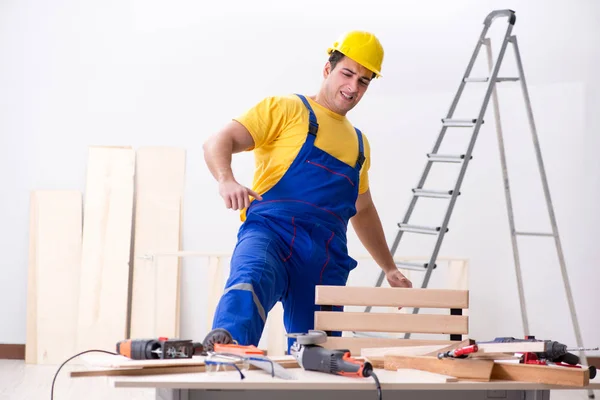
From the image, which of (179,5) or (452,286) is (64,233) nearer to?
(179,5)

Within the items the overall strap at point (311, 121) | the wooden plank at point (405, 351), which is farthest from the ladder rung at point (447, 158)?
the wooden plank at point (405, 351)

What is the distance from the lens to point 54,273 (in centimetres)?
570

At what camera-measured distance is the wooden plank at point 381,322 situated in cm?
215

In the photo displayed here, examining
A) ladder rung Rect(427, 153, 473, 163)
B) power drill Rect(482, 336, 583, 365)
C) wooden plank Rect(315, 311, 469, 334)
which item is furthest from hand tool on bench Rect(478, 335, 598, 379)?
ladder rung Rect(427, 153, 473, 163)

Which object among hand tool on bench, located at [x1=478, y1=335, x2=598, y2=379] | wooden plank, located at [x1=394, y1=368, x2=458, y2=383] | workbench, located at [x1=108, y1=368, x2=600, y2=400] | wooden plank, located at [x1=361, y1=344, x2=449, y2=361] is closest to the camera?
workbench, located at [x1=108, y1=368, x2=600, y2=400]

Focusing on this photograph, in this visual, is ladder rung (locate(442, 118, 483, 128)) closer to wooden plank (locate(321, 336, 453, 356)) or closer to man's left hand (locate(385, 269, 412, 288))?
man's left hand (locate(385, 269, 412, 288))

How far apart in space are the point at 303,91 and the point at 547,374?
4.33 m

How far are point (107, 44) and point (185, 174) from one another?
111cm

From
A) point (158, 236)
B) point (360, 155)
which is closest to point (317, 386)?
point (360, 155)

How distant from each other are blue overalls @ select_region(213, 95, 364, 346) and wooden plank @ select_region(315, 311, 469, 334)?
345 mm

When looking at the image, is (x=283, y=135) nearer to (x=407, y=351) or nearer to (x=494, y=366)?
(x=407, y=351)

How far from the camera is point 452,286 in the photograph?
18.4 feet

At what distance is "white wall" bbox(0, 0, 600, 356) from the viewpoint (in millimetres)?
5770

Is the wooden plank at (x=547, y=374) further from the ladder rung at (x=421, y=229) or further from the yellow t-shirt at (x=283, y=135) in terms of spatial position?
the ladder rung at (x=421, y=229)
